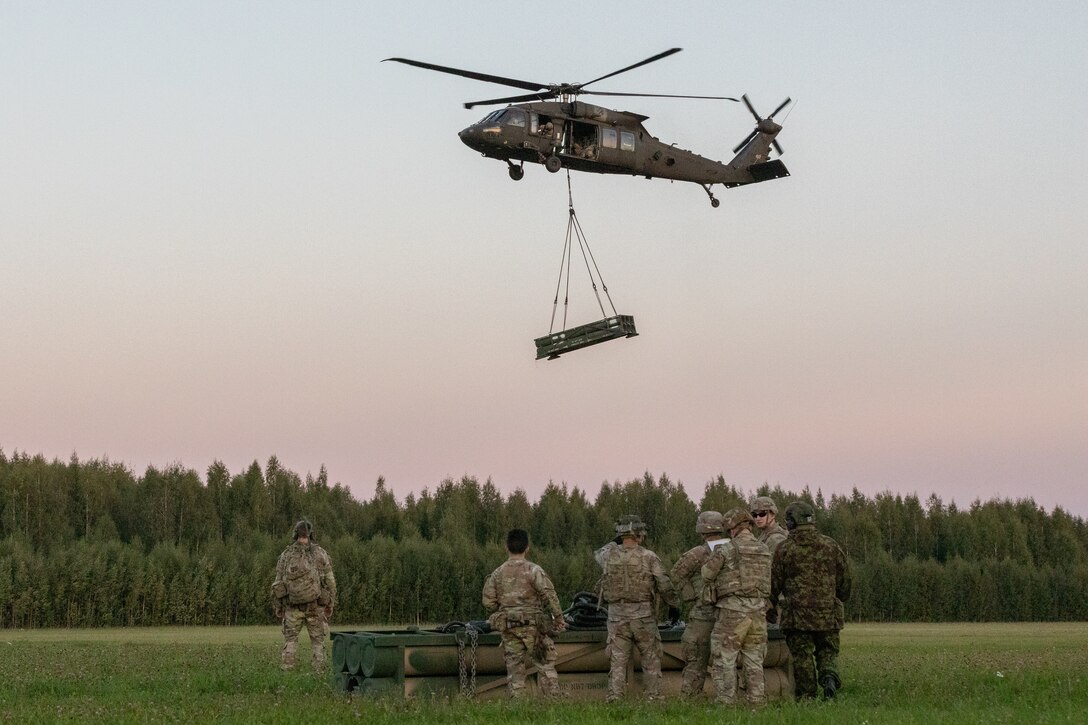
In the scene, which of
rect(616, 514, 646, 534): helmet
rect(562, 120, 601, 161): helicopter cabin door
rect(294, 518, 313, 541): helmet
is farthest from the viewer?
rect(562, 120, 601, 161): helicopter cabin door

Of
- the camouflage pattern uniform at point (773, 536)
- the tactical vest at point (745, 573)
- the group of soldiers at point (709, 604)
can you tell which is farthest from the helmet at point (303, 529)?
the tactical vest at point (745, 573)

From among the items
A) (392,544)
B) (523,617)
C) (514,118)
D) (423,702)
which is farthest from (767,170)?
(392,544)

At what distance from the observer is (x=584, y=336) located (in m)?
24.3

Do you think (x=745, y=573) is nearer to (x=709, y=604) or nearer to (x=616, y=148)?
(x=709, y=604)

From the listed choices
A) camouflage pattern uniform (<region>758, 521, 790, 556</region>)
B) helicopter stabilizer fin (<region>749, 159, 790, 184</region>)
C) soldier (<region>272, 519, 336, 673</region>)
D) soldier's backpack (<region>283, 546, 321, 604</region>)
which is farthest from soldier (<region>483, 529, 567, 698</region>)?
helicopter stabilizer fin (<region>749, 159, 790, 184</region>)

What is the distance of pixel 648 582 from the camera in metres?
15.6

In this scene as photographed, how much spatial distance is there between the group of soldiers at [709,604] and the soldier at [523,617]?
0.01 meters

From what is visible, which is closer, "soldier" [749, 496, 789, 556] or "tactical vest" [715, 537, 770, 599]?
"tactical vest" [715, 537, 770, 599]

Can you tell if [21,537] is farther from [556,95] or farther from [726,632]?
[726,632]

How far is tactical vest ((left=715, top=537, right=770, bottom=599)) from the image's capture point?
1522cm

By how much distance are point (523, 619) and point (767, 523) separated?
3.55 meters

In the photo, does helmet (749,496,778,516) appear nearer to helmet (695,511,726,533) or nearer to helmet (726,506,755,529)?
helmet (695,511,726,533)

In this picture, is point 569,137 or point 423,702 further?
point 569,137

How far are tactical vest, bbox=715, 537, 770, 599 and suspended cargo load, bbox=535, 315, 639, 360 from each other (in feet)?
30.0
